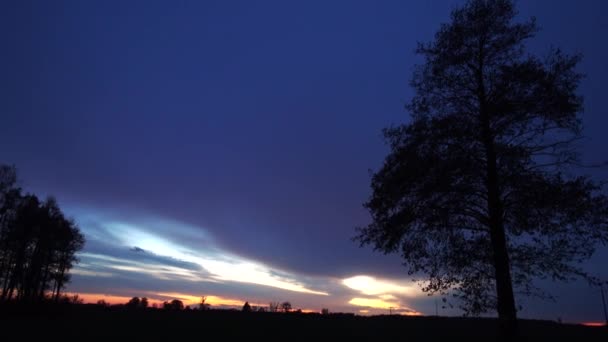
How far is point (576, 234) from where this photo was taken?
13516 mm

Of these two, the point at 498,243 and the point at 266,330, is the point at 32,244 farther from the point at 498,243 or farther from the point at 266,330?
the point at 498,243

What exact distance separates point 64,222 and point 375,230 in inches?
2411

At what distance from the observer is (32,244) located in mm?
57531

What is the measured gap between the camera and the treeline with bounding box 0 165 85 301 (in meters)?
49.3

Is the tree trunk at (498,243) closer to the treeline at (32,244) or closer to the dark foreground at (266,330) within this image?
the dark foreground at (266,330)

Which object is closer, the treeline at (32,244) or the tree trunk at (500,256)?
the tree trunk at (500,256)

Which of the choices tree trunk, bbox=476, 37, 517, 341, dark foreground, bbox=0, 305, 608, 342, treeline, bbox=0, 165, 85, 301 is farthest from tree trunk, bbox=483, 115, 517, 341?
treeline, bbox=0, 165, 85, 301

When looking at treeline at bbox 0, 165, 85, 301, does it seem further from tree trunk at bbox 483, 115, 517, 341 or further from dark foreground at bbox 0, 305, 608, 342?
tree trunk at bbox 483, 115, 517, 341

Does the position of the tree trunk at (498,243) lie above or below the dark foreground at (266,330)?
above

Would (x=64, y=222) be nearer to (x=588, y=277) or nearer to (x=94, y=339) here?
(x=94, y=339)

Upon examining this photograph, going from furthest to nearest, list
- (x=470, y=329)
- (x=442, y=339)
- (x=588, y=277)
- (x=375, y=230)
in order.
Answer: (x=470, y=329) → (x=442, y=339) → (x=375, y=230) → (x=588, y=277)

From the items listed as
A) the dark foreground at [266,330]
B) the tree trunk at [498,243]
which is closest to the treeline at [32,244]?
the dark foreground at [266,330]

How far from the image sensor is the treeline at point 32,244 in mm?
49312

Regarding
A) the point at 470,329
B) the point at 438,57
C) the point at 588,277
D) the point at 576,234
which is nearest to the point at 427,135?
the point at 438,57
